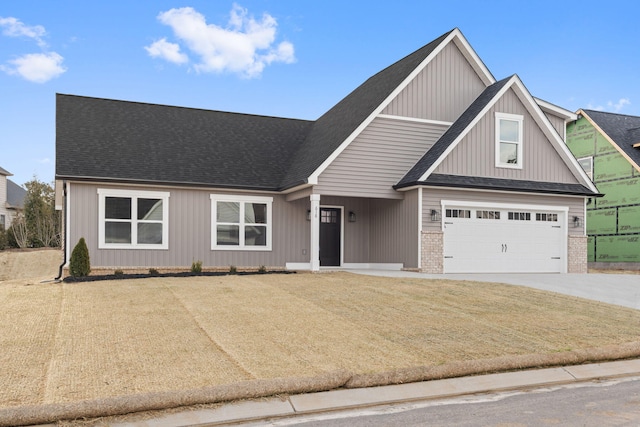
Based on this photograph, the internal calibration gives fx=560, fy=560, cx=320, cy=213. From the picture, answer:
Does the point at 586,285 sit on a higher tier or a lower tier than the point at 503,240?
lower

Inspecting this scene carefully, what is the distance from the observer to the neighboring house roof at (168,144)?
57.7ft

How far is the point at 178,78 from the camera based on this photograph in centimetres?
2394

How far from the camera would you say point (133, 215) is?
1752cm

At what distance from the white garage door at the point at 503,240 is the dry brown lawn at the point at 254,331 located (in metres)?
4.85

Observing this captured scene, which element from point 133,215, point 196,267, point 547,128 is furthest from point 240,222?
point 547,128

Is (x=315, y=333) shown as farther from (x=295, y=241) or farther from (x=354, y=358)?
(x=295, y=241)

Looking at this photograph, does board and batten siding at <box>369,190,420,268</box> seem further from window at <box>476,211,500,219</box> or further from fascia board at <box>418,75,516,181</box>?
window at <box>476,211,500,219</box>

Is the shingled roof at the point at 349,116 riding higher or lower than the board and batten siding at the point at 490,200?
higher

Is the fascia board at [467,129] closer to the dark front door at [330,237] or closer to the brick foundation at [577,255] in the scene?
the dark front door at [330,237]

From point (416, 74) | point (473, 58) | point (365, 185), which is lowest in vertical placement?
point (365, 185)

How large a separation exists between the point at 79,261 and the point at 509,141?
14.0m

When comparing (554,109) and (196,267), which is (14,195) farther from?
(554,109)

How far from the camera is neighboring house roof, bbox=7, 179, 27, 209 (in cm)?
4556

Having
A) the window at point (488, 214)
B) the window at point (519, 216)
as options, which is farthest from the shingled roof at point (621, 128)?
the window at point (488, 214)
